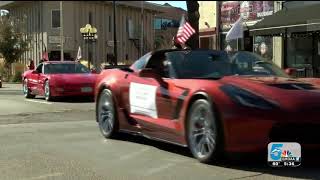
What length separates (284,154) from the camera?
6590 mm

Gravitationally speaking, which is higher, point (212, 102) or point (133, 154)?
point (212, 102)

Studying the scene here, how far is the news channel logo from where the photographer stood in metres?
6.51

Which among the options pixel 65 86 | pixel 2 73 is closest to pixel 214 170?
pixel 65 86

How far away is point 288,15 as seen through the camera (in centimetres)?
2139

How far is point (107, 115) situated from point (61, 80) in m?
8.83

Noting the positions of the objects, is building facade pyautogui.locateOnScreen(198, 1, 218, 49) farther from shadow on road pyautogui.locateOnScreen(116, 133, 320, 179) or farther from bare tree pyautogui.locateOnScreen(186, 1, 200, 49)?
shadow on road pyautogui.locateOnScreen(116, 133, 320, 179)

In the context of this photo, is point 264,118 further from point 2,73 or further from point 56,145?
point 2,73

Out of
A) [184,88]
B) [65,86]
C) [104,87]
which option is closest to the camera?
[184,88]

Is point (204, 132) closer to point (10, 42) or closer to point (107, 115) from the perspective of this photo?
point (107, 115)

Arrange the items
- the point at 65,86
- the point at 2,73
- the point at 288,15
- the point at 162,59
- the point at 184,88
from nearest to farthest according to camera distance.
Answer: the point at 184,88 → the point at 162,59 → the point at 65,86 → the point at 288,15 → the point at 2,73

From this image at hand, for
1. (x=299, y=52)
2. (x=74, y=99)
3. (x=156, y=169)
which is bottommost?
(x=156, y=169)

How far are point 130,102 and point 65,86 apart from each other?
9439mm

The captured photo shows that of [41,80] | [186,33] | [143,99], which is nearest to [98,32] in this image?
[41,80]

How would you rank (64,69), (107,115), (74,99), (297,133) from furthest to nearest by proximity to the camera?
1. (64,69)
2. (74,99)
3. (107,115)
4. (297,133)
